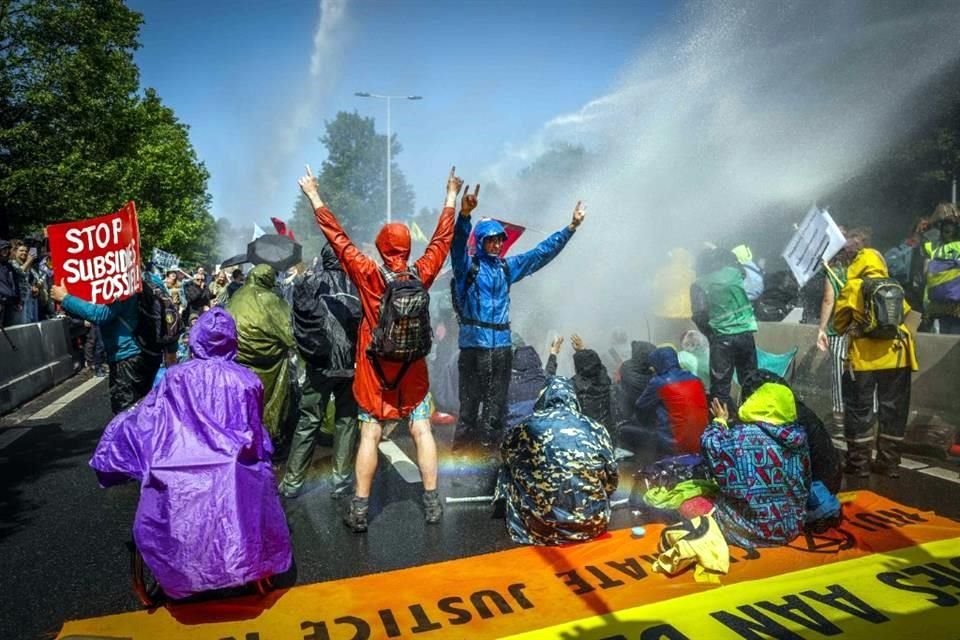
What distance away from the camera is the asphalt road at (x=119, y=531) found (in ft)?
11.5

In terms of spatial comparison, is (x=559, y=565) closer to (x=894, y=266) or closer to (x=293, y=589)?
(x=293, y=589)

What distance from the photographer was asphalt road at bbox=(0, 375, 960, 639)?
3.50 m

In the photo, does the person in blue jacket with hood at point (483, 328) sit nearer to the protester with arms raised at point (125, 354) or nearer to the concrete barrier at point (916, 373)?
the protester with arms raised at point (125, 354)

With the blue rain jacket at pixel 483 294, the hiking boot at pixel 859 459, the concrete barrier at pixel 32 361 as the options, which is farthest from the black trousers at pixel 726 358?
the concrete barrier at pixel 32 361

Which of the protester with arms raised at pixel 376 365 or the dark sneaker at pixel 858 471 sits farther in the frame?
the dark sneaker at pixel 858 471

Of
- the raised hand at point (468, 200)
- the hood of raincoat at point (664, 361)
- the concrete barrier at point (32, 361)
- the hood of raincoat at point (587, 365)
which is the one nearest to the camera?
the raised hand at point (468, 200)

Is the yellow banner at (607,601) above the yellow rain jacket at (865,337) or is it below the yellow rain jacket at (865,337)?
below

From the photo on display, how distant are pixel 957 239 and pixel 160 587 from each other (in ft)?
22.0

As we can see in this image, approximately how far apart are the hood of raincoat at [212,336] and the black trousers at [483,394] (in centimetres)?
189

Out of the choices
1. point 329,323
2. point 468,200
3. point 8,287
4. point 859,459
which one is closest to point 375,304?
point 329,323

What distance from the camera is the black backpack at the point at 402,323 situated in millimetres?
3943

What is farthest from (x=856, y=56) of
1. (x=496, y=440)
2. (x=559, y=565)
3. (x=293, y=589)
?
(x=293, y=589)

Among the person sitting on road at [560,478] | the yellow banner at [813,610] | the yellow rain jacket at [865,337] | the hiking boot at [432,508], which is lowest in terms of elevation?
the yellow banner at [813,610]

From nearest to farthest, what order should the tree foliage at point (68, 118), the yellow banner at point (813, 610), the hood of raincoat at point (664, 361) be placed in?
the yellow banner at point (813, 610) → the hood of raincoat at point (664, 361) → the tree foliage at point (68, 118)
